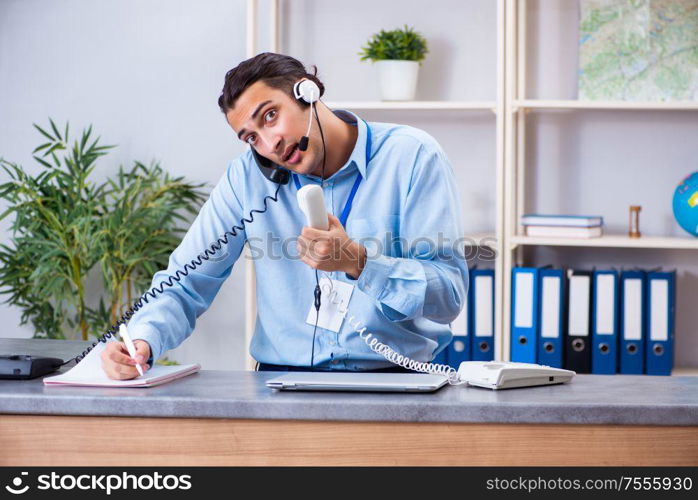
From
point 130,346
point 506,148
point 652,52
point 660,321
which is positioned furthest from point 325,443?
point 652,52

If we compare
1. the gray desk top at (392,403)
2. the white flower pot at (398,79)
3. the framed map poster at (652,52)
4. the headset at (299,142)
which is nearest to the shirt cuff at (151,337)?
the gray desk top at (392,403)

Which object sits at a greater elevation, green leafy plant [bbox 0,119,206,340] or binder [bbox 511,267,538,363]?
green leafy plant [bbox 0,119,206,340]

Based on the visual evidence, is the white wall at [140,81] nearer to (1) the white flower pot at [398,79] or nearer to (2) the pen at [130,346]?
(1) the white flower pot at [398,79]

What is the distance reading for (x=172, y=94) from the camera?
11.3ft

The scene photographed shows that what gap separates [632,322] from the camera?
288 centimetres

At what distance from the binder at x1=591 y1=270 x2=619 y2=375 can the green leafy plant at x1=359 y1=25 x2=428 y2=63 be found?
1.04 m

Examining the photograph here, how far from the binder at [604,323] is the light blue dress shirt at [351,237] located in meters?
1.13

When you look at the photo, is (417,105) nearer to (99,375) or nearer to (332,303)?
(332,303)

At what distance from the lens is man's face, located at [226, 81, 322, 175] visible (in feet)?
5.75

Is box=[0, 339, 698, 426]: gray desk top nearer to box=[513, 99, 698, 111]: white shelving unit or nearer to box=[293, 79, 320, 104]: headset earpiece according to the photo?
box=[293, 79, 320, 104]: headset earpiece

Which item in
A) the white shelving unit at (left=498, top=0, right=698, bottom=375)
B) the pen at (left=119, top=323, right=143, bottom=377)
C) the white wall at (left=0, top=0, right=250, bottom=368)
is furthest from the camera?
the white wall at (left=0, top=0, right=250, bottom=368)

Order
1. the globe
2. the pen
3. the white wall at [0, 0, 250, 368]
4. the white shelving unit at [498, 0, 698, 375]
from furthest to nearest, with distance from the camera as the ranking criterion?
the white wall at [0, 0, 250, 368] < the globe < the white shelving unit at [498, 0, 698, 375] < the pen

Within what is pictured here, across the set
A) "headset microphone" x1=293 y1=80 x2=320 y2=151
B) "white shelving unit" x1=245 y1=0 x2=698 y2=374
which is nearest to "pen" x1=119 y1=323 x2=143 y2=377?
"headset microphone" x1=293 y1=80 x2=320 y2=151
